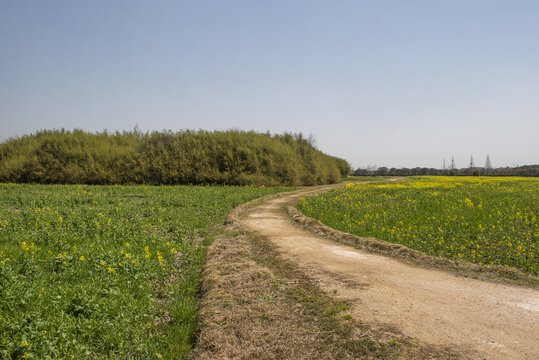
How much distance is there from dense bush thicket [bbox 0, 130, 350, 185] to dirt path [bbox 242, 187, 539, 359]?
2988 cm

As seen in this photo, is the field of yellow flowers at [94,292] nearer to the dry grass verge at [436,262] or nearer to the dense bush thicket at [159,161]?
the dry grass verge at [436,262]

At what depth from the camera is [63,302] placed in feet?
16.0

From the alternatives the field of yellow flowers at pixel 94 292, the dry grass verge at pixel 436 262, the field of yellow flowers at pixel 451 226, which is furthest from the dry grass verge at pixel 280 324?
the field of yellow flowers at pixel 451 226

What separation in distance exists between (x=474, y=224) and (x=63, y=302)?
43.6ft

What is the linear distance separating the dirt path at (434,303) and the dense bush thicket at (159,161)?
98.0ft

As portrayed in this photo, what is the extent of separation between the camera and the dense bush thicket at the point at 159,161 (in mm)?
39125

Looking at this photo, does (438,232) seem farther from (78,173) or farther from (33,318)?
(78,173)

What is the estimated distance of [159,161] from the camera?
133 feet

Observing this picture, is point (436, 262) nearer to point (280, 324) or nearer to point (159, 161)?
point (280, 324)

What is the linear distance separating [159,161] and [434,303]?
39494 millimetres

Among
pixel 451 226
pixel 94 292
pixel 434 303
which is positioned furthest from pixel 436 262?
pixel 94 292

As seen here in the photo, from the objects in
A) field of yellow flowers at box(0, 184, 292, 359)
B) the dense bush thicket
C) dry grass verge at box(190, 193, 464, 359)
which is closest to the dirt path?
dry grass verge at box(190, 193, 464, 359)

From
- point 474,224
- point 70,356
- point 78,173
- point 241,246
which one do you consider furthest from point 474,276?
point 78,173

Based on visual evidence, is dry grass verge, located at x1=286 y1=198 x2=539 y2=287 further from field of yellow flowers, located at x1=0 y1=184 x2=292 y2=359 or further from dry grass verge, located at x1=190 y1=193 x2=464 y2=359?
field of yellow flowers, located at x1=0 y1=184 x2=292 y2=359
